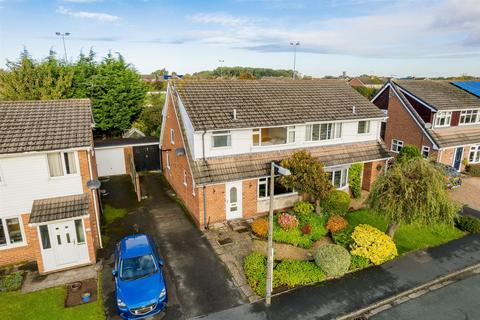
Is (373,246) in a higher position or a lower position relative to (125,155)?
lower

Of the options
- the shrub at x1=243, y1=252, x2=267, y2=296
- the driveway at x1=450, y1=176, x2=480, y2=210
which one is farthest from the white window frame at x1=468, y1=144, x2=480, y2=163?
the shrub at x1=243, y1=252, x2=267, y2=296

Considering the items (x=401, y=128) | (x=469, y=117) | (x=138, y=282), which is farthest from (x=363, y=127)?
(x=138, y=282)

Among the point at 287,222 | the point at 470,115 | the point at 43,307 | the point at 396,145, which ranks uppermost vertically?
the point at 470,115

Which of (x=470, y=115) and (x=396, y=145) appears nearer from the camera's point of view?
(x=470, y=115)

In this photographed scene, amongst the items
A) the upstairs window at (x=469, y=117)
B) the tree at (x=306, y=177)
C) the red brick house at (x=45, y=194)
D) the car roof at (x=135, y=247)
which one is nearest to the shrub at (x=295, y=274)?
the tree at (x=306, y=177)

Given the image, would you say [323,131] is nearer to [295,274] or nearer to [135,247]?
[295,274]

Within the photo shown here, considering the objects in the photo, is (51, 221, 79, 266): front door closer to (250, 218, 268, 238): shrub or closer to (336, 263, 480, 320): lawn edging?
(250, 218, 268, 238): shrub
